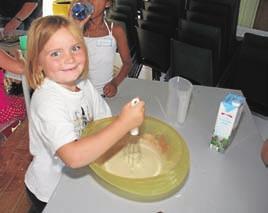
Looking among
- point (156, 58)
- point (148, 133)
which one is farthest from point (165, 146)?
point (156, 58)

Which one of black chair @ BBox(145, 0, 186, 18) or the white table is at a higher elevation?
black chair @ BBox(145, 0, 186, 18)

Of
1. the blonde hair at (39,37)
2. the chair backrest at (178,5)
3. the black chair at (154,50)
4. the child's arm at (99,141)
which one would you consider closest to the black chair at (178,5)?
the chair backrest at (178,5)

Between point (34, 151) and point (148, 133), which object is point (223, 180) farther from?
point (34, 151)

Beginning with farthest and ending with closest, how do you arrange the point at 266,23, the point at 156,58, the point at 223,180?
the point at 266,23 < the point at 156,58 < the point at 223,180

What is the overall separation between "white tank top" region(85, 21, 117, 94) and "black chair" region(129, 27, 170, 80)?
80 centimetres

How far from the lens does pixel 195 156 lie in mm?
1013

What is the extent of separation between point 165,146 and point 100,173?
0.23 metres

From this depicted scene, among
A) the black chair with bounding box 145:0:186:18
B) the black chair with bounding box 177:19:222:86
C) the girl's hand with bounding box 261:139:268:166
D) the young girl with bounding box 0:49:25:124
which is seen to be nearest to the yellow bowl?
the girl's hand with bounding box 261:139:268:166

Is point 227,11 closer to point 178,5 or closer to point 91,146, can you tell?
point 178,5

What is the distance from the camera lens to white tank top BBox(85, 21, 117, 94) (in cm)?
145

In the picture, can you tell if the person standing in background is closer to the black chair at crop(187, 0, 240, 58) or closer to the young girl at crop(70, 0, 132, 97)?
the young girl at crop(70, 0, 132, 97)

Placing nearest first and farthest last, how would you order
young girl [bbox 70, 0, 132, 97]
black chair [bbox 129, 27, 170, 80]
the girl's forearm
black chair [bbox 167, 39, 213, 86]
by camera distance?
1. the girl's forearm
2. young girl [bbox 70, 0, 132, 97]
3. black chair [bbox 167, 39, 213, 86]
4. black chair [bbox 129, 27, 170, 80]

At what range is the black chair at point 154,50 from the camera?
2260 mm

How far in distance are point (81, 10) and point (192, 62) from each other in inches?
37.1
